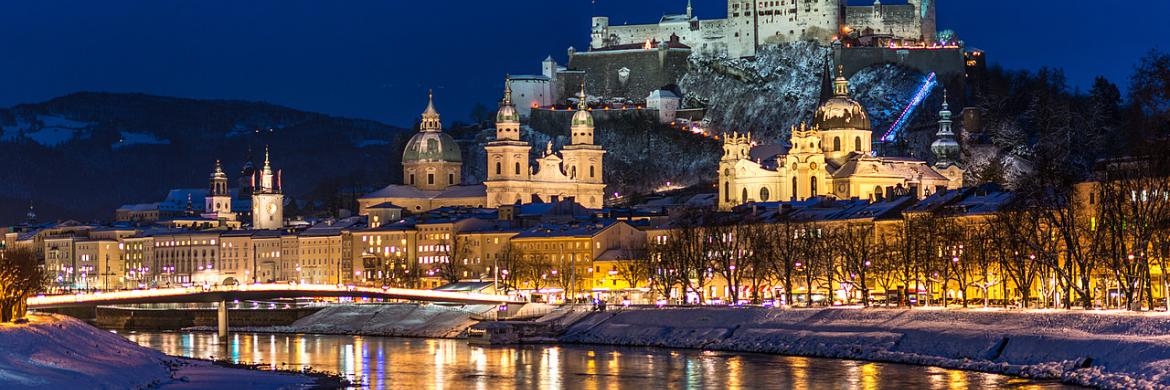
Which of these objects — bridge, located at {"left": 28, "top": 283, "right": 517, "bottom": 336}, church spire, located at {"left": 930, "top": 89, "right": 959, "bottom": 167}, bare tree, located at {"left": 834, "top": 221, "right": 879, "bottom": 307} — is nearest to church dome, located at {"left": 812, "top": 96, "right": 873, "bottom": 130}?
church spire, located at {"left": 930, "top": 89, "right": 959, "bottom": 167}

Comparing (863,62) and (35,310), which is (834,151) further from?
(35,310)

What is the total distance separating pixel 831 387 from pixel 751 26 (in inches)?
4457

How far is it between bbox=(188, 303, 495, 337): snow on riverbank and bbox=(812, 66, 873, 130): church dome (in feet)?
144

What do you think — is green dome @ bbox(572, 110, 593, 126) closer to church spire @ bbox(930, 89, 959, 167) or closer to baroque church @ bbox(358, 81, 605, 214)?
baroque church @ bbox(358, 81, 605, 214)

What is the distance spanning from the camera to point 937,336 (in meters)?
78.7

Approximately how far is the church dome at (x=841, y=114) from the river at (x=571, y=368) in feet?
195

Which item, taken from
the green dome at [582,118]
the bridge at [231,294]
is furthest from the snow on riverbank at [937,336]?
the green dome at [582,118]

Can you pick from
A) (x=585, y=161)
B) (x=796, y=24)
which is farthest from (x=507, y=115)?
(x=796, y=24)

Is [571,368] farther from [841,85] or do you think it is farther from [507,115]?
[507,115]

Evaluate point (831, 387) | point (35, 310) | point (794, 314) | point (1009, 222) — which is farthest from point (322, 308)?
point (831, 387)

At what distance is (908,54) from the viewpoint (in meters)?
170

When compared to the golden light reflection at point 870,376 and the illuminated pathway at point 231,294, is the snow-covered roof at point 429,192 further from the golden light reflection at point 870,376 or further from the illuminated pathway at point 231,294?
the golden light reflection at point 870,376

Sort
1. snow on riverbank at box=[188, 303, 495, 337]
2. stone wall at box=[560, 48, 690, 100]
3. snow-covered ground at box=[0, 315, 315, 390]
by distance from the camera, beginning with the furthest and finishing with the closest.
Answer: stone wall at box=[560, 48, 690, 100] < snow on riverbank at box=[188, 303, 495, 337] < snow-covered ground at box=[0, 315, 315, 390]

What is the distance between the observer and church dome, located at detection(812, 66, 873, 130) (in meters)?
157
